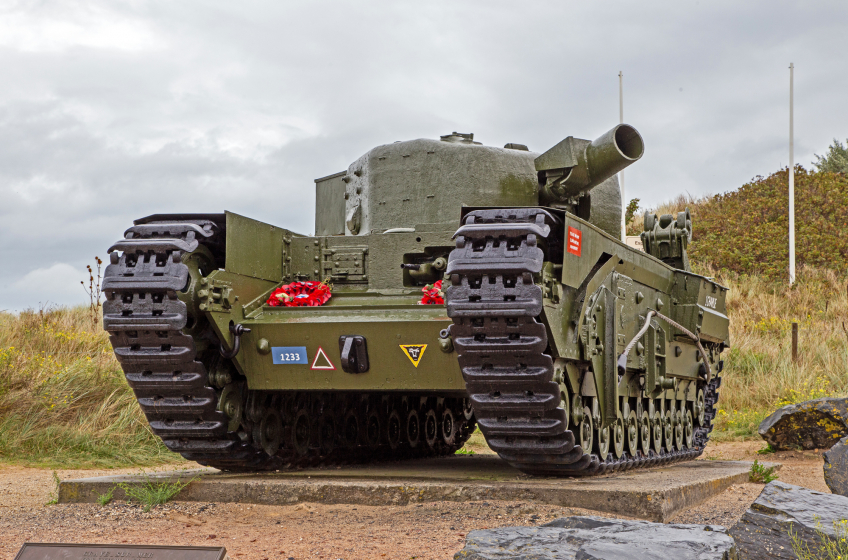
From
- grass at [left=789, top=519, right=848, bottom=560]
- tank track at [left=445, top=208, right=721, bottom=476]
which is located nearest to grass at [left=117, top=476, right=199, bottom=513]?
tank track at [left=445, top=208, right=721, bottom=476]

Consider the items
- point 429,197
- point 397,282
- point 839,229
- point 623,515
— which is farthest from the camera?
point 839,229

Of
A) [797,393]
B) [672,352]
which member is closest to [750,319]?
[797,393]

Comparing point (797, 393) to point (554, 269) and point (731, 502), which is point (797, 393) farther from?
point (554, 269)

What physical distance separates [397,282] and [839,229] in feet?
66.0

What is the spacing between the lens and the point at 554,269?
20.1 ft

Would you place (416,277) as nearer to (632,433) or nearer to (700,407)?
(632,433)

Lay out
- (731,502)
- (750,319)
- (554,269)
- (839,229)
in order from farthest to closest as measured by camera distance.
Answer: (839,229), (750,319), (731,502), (554,269)

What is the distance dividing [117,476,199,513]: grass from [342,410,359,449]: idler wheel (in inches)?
83.4

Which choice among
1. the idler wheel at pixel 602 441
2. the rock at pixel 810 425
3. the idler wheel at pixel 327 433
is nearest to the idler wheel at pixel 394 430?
the idler wheel at pixel 327 433

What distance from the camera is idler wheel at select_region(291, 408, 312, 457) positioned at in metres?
7.78

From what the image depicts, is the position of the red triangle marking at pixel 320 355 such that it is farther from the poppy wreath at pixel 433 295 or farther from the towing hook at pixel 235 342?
the poppy wreath at pixel 433 295

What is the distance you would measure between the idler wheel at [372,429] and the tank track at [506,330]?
2994mm

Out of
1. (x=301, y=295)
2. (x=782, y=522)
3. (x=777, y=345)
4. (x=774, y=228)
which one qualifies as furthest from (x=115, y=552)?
(x=774, y=228)

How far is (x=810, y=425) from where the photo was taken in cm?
984
